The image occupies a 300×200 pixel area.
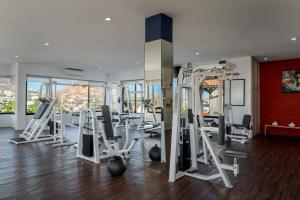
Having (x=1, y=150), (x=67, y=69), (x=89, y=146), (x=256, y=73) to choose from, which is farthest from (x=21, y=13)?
(x=256, y=73)

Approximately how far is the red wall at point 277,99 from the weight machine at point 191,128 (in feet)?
15.3

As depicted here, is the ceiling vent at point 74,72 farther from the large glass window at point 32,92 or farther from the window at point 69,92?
the large glass window at point 32,92

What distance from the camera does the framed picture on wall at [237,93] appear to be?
6824 mm

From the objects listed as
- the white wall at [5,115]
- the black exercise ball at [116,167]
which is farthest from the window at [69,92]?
the black exercise ball at [116,167]

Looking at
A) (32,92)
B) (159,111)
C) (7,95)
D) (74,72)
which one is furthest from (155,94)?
(7,95)

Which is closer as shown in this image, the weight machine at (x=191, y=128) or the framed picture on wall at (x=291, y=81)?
the weight machine at (x=191, y=128)

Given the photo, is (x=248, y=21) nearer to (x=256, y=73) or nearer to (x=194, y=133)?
(x=194, y=133)

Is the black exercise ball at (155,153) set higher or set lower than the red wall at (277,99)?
lower

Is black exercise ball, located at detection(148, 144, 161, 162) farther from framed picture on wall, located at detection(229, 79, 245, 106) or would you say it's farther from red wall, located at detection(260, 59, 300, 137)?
red wall, located at detection(260, 59, 300, 137)

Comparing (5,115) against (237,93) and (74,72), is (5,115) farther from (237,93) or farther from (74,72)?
(237,93)

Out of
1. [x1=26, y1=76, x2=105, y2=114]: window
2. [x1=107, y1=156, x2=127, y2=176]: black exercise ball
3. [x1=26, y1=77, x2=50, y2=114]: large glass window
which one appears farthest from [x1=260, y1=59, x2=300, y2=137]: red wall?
[x1=26, y1=77, x2=50, y2=114]: large glass window

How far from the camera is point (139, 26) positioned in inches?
159

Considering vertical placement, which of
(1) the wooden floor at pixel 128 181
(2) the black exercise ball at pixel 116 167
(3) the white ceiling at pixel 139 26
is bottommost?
(1) the wooden floor at pixel 128 181

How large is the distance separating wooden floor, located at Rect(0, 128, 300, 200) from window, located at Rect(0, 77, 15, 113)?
5.11 metres
